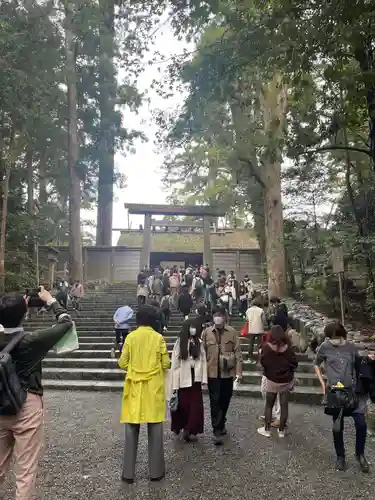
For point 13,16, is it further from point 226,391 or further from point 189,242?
point 226,391

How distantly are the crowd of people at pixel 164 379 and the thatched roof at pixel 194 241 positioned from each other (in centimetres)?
1847

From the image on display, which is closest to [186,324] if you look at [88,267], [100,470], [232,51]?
[100,470]

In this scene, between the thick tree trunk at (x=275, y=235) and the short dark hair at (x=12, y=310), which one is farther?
the thick tree trunk at (x=275, y=235)

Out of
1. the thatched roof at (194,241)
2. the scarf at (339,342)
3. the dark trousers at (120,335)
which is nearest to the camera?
the scarf at (339,342)

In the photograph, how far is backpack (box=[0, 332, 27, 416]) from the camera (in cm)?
262

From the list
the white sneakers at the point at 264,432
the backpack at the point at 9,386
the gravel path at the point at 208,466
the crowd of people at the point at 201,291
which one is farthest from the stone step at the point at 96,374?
the backpack at the point at 9,386

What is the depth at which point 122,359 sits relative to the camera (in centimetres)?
392

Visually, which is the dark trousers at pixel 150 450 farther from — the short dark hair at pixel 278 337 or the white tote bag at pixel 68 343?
the short dark hair at pixel 278 337

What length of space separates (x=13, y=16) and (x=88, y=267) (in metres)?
12.6

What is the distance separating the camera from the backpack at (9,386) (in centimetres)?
262

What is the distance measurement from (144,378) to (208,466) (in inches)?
46.1

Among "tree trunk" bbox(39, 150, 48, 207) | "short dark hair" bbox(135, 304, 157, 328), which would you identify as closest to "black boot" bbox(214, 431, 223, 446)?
"short dark hair" bbox(135, 304, 157, 328)

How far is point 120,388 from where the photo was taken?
303 inches

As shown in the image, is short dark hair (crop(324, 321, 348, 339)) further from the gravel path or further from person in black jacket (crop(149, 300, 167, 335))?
person in black jacket (crop(149, 300, 167, 335))
